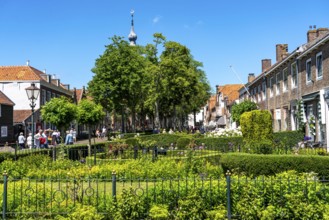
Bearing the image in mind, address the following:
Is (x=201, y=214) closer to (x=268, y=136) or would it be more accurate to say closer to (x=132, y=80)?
(x=268, y=136)

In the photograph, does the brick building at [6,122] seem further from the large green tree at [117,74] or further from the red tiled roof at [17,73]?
the large green tree at [117,74]

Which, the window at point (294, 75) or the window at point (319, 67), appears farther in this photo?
the window at point (294, 75)

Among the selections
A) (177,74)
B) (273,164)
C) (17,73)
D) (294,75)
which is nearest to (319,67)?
(294,75)

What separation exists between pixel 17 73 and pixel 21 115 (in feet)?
20.1

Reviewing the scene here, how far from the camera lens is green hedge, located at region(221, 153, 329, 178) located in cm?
1150

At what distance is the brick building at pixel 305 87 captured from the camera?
20.7m

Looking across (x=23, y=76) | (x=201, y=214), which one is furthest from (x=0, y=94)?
(x=201, y=214)

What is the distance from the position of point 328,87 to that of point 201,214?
14290 mm

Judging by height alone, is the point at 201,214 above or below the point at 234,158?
below

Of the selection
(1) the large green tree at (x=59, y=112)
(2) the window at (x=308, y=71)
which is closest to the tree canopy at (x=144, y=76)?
(1) the large green tree at (x=59, y=112)

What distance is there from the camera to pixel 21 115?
4872 cm

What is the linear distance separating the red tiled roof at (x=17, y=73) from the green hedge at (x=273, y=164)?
141ft

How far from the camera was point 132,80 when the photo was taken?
148ft

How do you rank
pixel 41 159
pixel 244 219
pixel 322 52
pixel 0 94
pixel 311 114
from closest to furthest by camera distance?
pixel 244 219, pixel 41 159, pixel 322 52, pixel 311 114, pixel 0 94
